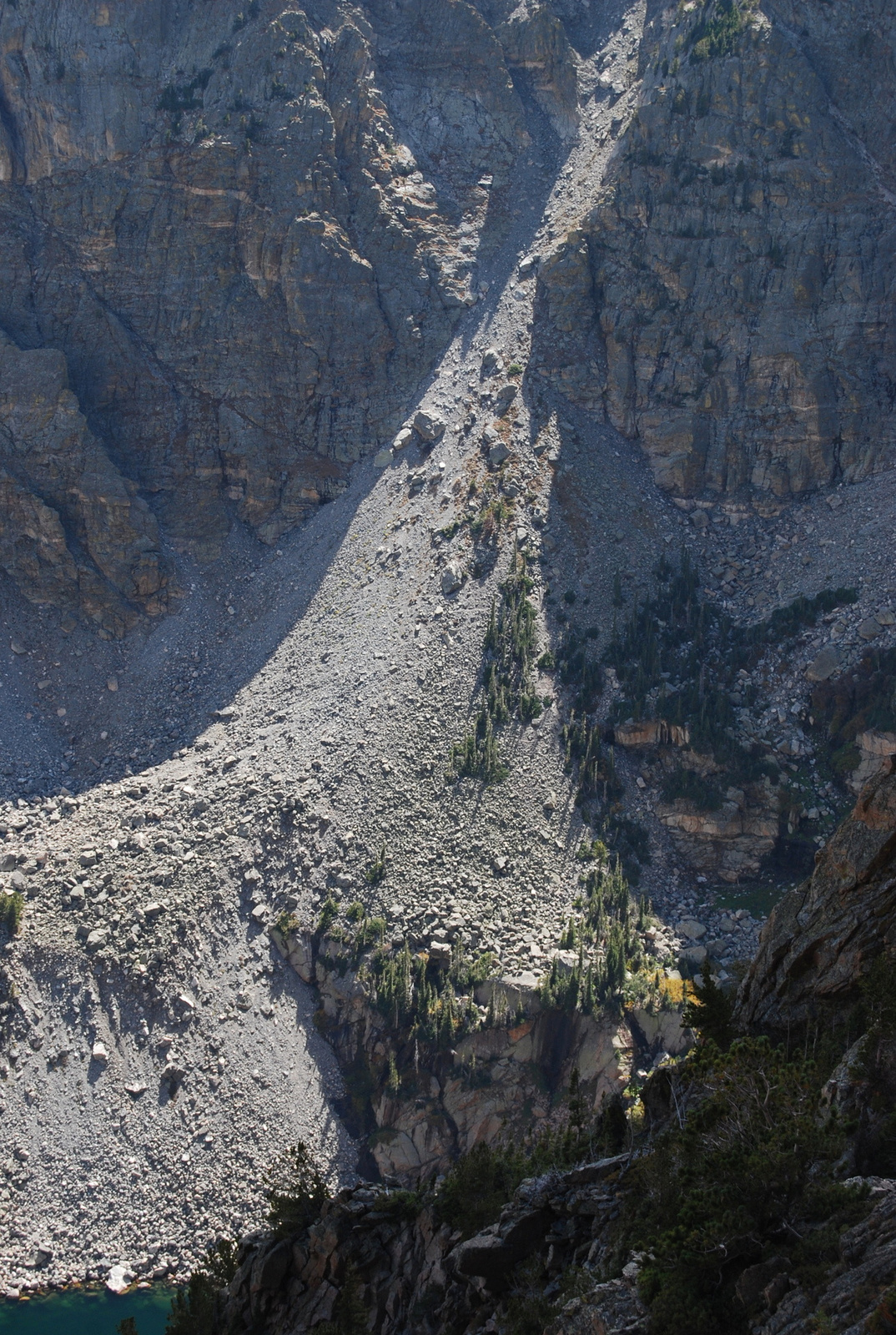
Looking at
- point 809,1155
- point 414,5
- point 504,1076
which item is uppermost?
point 414,5

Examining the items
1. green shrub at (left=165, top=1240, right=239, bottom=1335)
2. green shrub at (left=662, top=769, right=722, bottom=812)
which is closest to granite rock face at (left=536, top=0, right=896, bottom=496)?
green shrub at (left=662, top=769, right=722, bottom=812)

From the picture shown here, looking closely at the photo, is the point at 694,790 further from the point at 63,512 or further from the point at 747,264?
the point at 63,512

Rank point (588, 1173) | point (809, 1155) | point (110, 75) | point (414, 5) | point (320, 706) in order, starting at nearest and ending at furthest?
point (809, 1155), point (588, 1173), point (320, 706), point (110, 75), point (414, 5)

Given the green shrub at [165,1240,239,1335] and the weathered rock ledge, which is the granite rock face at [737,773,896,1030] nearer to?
the green shrub at [165,1240,239,1335]

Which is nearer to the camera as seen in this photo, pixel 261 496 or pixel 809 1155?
pixel 809 1155

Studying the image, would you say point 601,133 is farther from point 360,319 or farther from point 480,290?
point 360,319


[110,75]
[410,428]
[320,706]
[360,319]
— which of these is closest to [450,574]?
[320,706]

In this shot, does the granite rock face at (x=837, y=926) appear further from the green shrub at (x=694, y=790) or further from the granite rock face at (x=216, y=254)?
the granite rock face at (x=216, y=254)
